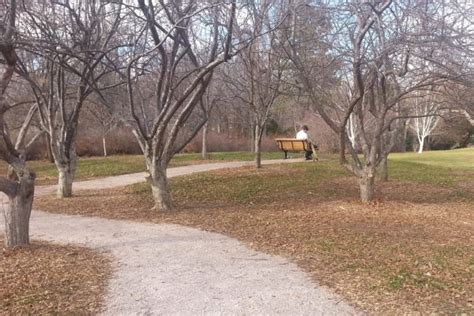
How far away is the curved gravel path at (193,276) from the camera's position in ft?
15.0

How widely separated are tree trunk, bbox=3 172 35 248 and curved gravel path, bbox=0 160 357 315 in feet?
2.96

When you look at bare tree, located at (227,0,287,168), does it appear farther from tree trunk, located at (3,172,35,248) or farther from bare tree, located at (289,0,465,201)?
tree trunk, located at (3,172,35,248)

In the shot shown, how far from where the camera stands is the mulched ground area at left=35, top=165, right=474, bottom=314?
5062mm

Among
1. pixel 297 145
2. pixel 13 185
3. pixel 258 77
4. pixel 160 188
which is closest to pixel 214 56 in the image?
pixel 160 188

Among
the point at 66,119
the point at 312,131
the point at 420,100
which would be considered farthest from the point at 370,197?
the point at 312,131

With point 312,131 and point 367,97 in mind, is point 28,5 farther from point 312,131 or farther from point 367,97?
point 312,131

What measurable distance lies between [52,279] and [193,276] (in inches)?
60.6

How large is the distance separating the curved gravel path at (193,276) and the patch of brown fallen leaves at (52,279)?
22cm

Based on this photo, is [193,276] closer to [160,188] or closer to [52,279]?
[52,279]

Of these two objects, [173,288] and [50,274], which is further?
[50,274]

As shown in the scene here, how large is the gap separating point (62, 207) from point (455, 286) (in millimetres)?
8349

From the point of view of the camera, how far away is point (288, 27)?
9.45 metres

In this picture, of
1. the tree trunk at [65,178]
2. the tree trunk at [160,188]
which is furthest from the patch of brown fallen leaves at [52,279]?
the tree trunk at [65,178]

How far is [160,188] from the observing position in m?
10.0
